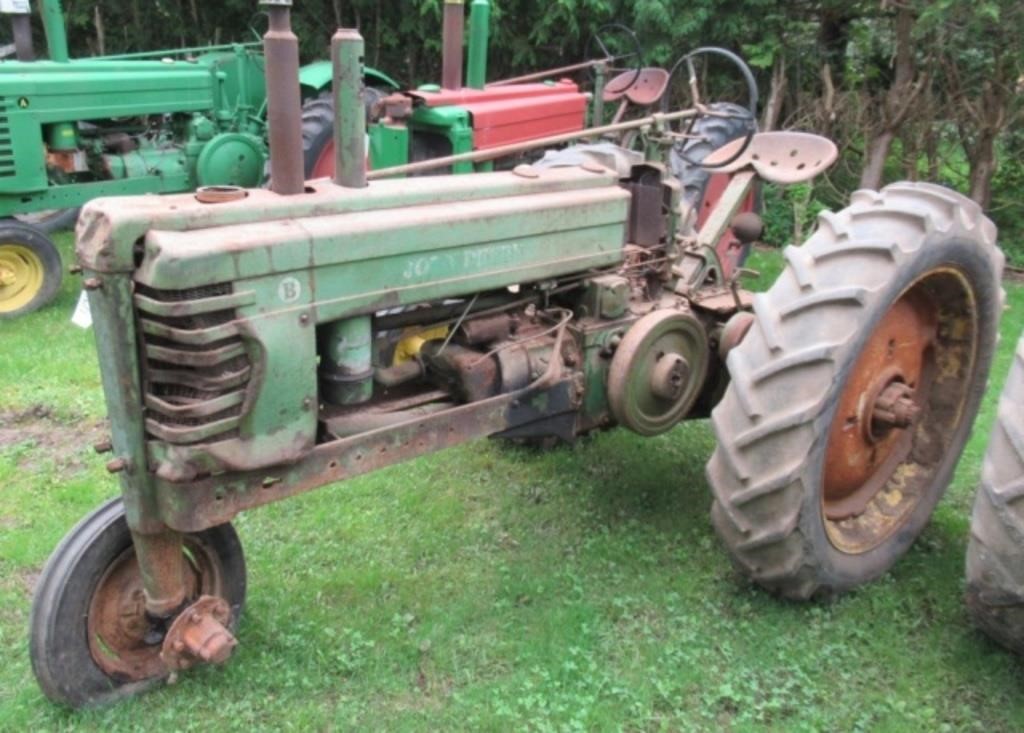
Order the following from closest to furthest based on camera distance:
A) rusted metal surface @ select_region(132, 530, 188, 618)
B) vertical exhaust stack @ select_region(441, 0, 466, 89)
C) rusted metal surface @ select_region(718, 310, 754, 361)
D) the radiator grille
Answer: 1. the radiator grille
2. rusted metal surface @ select_region(132, 530, 188, 618)
3. rusted metal surface @ select_region(718, 310, 754, 361)
4. vertical exhaust stack @ select_region(441, 0, 466, 89)

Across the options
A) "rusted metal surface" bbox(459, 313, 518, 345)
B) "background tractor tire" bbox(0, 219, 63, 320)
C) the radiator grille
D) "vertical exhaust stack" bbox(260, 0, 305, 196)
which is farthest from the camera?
"background tractor tire" bbox(0, 219, 63, 320)

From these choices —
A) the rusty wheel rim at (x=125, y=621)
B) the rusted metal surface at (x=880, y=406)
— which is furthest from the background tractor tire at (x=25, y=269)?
the rusted metal surface at (x=880, y=406)

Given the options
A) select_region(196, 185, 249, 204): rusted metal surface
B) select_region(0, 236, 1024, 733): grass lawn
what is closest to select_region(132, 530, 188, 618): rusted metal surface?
select_region(0, 236, 1024, 733): grass lawn

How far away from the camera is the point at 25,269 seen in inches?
227

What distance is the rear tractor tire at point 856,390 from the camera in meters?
2.56

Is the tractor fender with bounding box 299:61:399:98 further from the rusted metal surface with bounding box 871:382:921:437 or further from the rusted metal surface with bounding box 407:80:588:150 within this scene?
the rusted metal surface with bounding box 871:382:921:437

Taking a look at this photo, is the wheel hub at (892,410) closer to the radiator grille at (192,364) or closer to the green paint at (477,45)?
the radiator grille at (192,364)

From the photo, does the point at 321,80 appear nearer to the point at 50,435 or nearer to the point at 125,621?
the point at 50,435

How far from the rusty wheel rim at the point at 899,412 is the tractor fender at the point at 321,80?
15.7ft

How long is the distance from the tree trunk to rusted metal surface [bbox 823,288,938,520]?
4371mm

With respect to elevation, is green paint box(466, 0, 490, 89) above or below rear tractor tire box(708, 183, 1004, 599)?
above

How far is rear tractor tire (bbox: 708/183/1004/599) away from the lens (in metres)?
2.56

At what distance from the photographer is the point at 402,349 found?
291 centimetres

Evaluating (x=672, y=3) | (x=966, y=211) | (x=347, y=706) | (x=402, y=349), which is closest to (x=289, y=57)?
(x=402, y=349)
